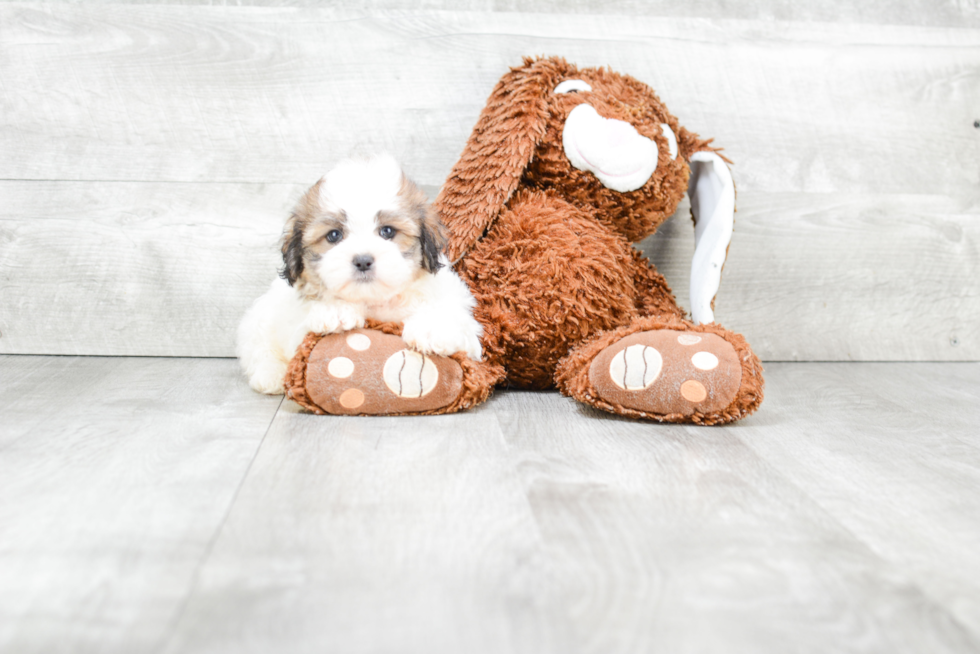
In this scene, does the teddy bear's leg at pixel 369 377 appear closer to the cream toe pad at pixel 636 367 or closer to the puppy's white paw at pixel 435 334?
the puppy's white paw at pixel 435 334

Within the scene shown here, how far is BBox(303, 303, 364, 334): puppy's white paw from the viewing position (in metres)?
1.42

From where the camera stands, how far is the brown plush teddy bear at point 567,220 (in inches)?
61.8

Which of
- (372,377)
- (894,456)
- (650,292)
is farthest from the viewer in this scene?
(650,292)

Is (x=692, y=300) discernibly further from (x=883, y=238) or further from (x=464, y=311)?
(x=883, y=238)

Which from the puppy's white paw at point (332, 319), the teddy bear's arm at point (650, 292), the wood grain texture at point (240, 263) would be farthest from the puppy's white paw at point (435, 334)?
the wood grain texture at point (240, 263)

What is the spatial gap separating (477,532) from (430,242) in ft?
2.32

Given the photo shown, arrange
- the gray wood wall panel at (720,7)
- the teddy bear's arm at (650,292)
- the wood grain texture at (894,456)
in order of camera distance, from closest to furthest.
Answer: the wood grain texture at (894,456) → the teddy bear's arm at (650,292) → the gray wood wall panel at (720,7)

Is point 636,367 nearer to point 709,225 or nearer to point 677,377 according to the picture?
point 677,377

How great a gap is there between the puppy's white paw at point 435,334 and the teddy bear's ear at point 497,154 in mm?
209

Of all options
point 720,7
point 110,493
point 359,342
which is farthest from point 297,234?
point 720,7

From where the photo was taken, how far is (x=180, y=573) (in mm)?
Answer: 800

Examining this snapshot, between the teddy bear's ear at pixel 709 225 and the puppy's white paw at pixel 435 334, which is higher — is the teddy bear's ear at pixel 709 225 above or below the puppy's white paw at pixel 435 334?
above

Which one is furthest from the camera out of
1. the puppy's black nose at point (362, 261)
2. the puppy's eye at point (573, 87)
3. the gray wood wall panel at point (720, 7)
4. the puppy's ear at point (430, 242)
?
the gray wood wall panel at point (720, 7)

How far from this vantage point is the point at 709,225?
176cm
